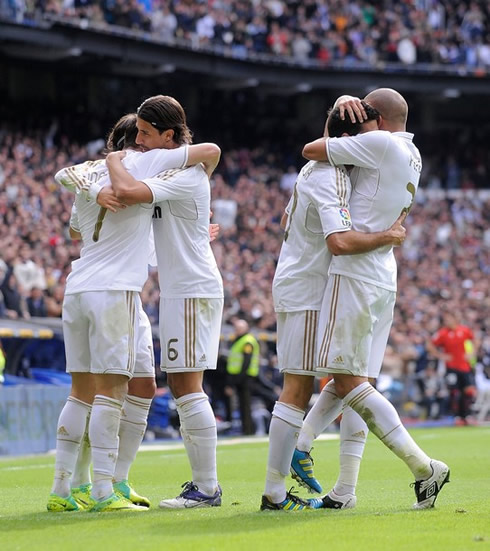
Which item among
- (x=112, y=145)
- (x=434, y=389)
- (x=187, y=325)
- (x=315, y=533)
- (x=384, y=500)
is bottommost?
(x=434, y=389)

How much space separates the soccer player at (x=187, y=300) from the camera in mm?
6844

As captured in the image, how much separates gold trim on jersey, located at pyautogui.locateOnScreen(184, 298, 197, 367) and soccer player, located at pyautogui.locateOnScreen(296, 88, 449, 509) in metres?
0.73

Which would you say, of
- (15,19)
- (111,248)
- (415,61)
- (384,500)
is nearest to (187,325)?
(111,248)

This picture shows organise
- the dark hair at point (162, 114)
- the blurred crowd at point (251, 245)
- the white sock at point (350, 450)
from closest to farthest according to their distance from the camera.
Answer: the dark hair at point (162, 114) → the white sock at point (350, 450) → the blurred crowd at point (251, 245)

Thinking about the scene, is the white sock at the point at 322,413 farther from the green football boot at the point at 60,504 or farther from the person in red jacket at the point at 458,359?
the person in red jacket at the point at 458,359

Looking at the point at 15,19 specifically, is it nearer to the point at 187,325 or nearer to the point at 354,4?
the point at 354,4

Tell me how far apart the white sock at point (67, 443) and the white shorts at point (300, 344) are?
46.7 inches

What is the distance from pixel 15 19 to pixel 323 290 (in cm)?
2186

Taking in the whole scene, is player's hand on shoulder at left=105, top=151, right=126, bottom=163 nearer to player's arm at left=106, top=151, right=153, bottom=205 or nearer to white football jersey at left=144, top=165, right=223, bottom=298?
player's arm at left=106, top=151, right=153, bottom=205

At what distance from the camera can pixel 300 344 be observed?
6695mm

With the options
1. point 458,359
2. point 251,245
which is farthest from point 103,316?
point 251,245

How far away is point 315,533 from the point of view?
568 centimetres

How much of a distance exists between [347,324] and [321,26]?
30970 millimetres

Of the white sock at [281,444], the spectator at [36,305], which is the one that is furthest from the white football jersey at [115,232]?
the spectator at [36,305]
